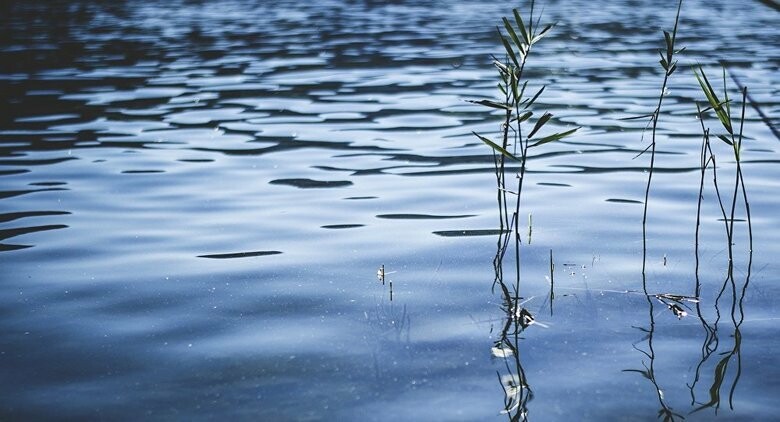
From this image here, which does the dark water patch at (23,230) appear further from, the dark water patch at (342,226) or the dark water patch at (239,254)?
the dark water patch at (342,226)

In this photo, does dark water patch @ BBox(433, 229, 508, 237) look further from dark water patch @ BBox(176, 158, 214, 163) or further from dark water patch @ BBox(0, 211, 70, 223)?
dark water patch @ BBox(176, 158, 214, 163)

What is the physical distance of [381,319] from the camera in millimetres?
3311

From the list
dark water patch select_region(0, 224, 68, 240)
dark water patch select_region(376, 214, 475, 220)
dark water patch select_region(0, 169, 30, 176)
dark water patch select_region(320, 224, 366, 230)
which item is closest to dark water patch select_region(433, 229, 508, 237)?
dark water patch select_region(376, 214, 475, 220)

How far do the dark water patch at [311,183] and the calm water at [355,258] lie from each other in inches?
1.3

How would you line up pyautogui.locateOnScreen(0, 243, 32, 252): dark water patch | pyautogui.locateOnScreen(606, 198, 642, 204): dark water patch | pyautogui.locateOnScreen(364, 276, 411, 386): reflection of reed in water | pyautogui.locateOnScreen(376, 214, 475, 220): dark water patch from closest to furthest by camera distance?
pyautogui.locateOnScreen(364, 276, 411, 386): reflection of reed in water, pyautogui.locateOnScreen(0, 243, 32, 252): dark water patch, pyautogui.locateOnScreen(376, 214, 475, 220): dark water patch, pyautogui.locateOnScreen(606, 198, 642, 204): dark water patch

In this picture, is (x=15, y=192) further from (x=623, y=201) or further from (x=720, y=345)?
(x=720, y=345)

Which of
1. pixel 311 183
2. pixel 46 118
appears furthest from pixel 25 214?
pixel 46 118

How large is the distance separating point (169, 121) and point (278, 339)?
16.9ft

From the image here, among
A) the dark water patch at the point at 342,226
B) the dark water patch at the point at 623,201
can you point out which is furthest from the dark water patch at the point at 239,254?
the dark water patch at the point at 623,201

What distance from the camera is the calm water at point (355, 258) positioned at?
8.90 ft

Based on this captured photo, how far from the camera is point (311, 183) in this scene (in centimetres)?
565

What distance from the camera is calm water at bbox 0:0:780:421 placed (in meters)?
2.71

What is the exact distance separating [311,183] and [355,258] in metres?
1.65

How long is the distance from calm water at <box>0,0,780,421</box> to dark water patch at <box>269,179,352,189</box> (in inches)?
1.3
